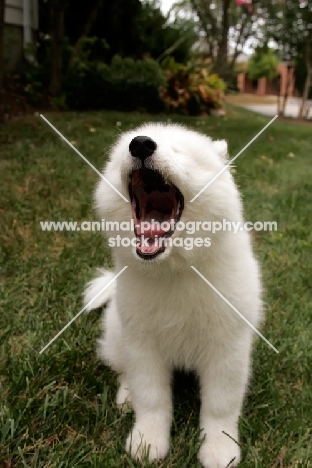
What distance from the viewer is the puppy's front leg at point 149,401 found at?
176cm

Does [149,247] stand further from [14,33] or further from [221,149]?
[14,33]

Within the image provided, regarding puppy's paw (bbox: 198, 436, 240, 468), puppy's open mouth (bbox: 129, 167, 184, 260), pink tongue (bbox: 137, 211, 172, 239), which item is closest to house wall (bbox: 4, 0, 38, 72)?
puppy's open mouth (bbox: 129, 167, 184, 260)

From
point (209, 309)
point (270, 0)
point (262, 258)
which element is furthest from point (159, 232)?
point (270, 0)

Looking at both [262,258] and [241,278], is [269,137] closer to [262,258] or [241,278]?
[262,258]

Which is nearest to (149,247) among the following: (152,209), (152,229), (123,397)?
(152,229)

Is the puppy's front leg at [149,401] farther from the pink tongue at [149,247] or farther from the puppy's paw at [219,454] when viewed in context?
the pink tongue at [149,247]

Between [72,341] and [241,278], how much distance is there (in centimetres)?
93

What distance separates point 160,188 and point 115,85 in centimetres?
714

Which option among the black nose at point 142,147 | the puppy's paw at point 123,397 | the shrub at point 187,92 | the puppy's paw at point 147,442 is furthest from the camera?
the shrub at point 187,92

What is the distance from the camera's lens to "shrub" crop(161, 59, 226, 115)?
897 cm

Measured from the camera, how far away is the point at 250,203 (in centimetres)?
434

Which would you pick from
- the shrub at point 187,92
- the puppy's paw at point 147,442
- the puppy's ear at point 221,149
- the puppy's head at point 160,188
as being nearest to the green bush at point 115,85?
the shrub at point 187,92

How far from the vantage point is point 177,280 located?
167 centimetres

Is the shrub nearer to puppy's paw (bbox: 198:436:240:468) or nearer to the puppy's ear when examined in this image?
the puppy's ear
